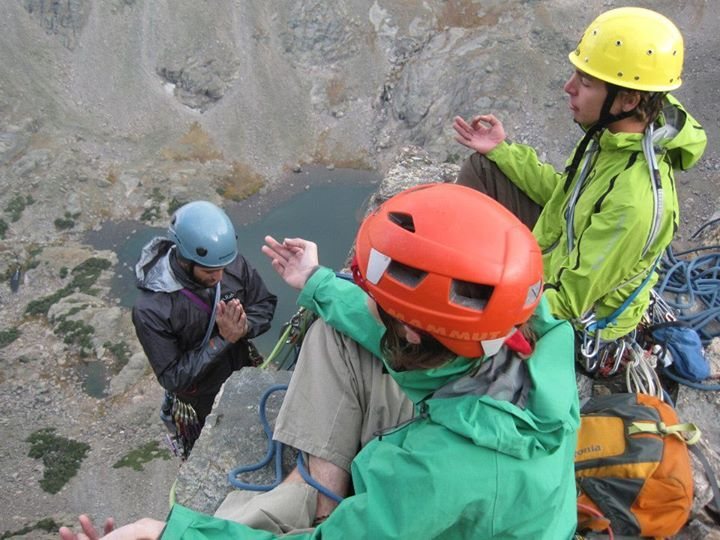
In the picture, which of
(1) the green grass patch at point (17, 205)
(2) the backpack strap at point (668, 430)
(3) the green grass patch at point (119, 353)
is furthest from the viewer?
(1) the green grass patch at point (17, 205)

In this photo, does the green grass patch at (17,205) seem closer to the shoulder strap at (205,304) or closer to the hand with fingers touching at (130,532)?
the shoulder strap at (205,304)

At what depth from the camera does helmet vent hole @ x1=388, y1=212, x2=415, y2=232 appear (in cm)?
269

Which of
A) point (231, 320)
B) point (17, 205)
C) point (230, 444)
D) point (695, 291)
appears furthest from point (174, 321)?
point (17, 205)

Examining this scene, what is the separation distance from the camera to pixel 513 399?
8.21 ft

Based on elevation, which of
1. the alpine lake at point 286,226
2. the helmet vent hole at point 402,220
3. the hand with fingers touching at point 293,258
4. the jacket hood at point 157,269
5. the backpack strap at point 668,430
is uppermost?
the helmet vent hole at point 402,220

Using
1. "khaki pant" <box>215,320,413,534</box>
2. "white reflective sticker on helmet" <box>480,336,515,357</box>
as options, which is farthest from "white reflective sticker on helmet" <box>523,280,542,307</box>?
"khaki pant" <box>215,320,413,534</box>

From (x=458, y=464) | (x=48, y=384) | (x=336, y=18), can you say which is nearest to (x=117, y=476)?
(x=48, y=384)

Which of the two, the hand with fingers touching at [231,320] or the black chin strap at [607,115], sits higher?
the black chin strap at [607,115]

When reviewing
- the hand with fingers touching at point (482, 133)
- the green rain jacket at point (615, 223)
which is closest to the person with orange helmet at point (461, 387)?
the green rain jacket at point (615, 223)

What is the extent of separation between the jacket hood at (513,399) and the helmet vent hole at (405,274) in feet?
1.39

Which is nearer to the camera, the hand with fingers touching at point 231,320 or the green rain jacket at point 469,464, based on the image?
the green rain jacket at point 469,464

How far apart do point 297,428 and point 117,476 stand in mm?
23523

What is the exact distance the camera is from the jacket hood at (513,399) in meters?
2.33

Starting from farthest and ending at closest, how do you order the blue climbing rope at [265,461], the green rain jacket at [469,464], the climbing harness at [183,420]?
the climbing harness at [183,420] < the blue climbing rope at [265,461] < the green rain jacket at [469,464]
